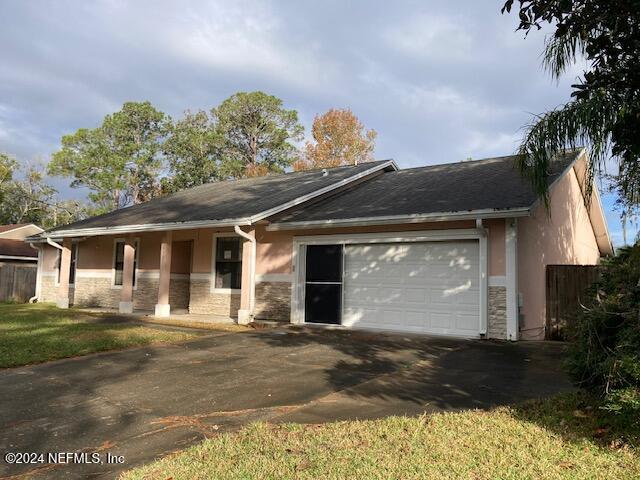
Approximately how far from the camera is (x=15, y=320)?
13.0 m

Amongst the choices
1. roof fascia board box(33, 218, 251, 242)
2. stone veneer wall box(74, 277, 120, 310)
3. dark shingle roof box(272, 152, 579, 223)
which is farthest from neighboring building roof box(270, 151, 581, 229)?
stone veneer wall box(74, 277, 120, 310)

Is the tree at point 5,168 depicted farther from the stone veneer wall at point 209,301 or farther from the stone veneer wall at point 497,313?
the stone veneer wall at point 497,313

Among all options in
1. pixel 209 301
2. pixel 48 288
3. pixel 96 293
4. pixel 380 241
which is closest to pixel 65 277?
pixel 96 293

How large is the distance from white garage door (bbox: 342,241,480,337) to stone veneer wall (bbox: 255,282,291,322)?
1720 millimetres

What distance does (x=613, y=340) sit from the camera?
14.3ft

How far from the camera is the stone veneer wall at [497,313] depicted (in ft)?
33.7

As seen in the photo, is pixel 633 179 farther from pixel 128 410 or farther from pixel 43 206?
pixel 43 206

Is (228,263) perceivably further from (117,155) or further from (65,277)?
(117,155)

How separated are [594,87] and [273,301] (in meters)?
9.80

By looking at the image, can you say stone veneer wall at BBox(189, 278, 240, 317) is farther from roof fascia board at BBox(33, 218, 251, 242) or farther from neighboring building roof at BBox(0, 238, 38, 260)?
neighboring building roof at BBox(0, 238, 38, 260)

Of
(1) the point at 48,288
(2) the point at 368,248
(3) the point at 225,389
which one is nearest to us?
(3) the point at 225,389

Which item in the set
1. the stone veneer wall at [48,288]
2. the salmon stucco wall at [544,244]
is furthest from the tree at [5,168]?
the salmon stucco wall at [544,244]

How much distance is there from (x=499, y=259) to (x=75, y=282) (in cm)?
1620

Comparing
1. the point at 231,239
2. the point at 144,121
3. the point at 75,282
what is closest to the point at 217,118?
the point at 144,121
